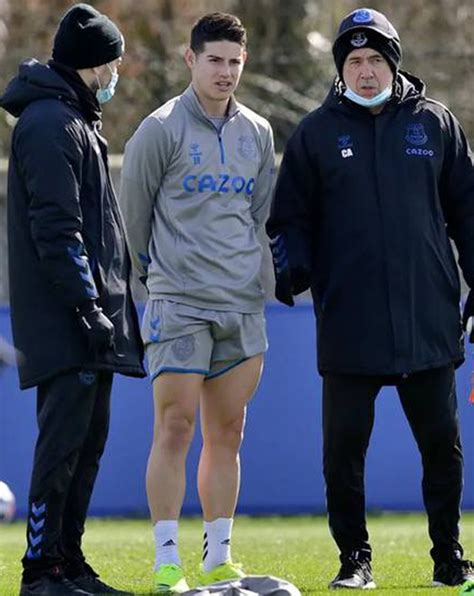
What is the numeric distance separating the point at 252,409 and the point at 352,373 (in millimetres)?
5964

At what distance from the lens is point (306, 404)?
13.9m

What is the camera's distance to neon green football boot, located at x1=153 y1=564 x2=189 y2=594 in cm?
774

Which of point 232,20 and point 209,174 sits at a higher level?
point 232,20

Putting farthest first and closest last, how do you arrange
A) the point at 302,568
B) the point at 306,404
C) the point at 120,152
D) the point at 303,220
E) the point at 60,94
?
1. the point at 120,152
2. the point at 306,404
3. the point at 302,568
4. the point at 303,220
5. the point at 60,94

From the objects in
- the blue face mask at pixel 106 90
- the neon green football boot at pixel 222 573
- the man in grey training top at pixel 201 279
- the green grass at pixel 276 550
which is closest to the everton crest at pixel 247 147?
the man in grey training top at pixel 201 279

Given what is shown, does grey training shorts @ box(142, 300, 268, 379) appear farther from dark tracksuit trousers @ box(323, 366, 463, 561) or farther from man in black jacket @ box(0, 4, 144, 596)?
dark tracksuit trousers @ box(323, 366, 463, 561)

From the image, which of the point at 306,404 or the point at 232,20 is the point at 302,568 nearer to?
the point at 232,20

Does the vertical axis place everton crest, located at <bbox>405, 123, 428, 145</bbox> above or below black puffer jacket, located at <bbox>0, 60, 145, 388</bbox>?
above

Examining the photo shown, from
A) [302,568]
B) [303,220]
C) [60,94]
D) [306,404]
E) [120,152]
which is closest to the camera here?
[60,94]

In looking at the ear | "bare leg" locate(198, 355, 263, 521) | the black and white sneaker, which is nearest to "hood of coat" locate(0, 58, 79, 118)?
the ear

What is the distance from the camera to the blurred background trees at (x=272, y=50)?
17.2m

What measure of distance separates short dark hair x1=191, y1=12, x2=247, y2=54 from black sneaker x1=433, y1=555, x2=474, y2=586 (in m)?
2.31

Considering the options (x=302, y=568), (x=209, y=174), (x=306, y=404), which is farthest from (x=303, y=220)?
(x=306, y=404)

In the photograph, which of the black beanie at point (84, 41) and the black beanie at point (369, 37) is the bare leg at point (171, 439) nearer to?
the black beanie at point (84, 41)
